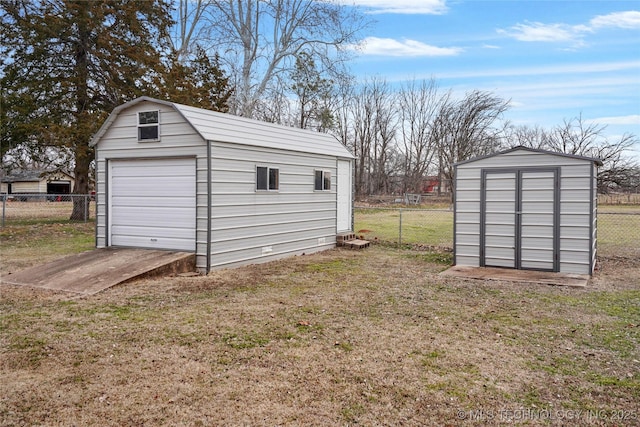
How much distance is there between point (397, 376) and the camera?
3715mm

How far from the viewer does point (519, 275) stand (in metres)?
7.92

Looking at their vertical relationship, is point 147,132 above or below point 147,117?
below

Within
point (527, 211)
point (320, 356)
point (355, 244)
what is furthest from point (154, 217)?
point (527, 211)

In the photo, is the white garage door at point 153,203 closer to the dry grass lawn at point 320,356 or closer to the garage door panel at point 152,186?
the garage door panel at point 152,186

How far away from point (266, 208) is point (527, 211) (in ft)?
15.9

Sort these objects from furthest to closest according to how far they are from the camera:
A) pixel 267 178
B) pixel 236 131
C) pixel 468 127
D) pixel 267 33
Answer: pixel 468 127
pixel 267 33
pixel 267 178
pixel 236 131

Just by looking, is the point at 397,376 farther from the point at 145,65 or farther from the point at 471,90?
the point at 471,90

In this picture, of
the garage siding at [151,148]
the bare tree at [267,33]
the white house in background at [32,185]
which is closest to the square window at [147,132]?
the garage siding at [151,148]

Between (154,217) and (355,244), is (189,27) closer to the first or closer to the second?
(355,244)

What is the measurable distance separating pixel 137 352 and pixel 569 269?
696 centimetres

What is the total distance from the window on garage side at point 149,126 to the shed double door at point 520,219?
5978 mm

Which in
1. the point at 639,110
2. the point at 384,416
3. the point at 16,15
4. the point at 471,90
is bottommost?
the point at 384,416

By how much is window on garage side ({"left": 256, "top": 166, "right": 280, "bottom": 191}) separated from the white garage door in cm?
145

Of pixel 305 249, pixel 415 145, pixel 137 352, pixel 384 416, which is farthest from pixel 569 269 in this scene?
pixel 415 145
